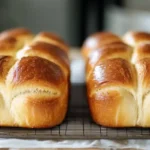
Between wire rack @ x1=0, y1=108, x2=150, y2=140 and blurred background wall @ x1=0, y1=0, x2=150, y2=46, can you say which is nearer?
wire rack @ x1=0, y1=108, x2=150, y2=140

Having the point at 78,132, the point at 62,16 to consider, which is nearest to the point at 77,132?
the point at 78,132

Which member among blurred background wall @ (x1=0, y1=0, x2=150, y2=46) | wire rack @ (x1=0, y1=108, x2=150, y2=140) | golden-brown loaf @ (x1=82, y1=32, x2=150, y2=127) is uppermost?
blurred background wall @ (x1=0, y1=0, x2=150, y2=46)

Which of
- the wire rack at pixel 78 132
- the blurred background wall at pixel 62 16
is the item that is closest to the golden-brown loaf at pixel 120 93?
the wire rack at pixel 78 132

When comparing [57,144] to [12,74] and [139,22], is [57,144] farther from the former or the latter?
[139,22]

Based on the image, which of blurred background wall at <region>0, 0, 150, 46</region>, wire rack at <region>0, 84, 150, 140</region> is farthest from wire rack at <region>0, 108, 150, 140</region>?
blurred background wall at <region>0, 0, 150, 46</region>

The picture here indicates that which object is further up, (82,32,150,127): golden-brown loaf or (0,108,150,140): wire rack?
(82,32,150,127): golden-brown loaf

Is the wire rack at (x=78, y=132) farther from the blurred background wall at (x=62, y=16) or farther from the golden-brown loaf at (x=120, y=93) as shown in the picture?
the blurred background wall at (x=62, y=16)

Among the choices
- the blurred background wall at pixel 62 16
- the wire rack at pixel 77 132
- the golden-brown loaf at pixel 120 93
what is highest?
the blurred background wall at pixel 62 16

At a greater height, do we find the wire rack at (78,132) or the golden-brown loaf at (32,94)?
the golden-brown loaf at (32,94)

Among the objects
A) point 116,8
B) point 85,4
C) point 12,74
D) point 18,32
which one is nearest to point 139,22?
point 116,8

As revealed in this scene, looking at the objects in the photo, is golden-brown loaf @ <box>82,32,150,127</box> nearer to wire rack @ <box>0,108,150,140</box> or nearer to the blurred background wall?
wire rack @ <box>0,108,150,140</box>

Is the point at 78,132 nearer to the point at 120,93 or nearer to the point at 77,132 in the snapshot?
the point at 77,132
